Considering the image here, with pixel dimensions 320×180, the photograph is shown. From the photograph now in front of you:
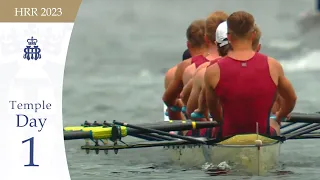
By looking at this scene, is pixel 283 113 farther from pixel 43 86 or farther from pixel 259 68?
pixel 43 86

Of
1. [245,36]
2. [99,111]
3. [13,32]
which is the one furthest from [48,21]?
[99,111]

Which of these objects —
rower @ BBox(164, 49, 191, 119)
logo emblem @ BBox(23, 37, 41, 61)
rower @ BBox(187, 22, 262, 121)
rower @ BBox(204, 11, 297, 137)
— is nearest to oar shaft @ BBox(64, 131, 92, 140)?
rower @ BBox(187, 22, 262, 121)

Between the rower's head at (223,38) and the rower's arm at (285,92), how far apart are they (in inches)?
20.5

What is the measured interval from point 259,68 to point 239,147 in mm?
678

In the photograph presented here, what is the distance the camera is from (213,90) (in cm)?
820

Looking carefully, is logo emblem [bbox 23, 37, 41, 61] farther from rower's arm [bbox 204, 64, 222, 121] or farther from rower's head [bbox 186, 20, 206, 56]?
rower's head [bbox 186, 20, 206, 56]

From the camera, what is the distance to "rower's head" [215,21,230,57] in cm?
838

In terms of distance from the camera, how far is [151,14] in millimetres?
38844

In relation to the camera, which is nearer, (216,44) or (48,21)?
(48,21)

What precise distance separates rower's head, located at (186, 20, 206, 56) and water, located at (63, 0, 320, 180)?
1.23m

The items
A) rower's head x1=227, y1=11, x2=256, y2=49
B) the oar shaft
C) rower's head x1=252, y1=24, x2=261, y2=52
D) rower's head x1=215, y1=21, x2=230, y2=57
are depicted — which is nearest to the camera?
rower's head x1=227, y1=11, x2=256, y2=49

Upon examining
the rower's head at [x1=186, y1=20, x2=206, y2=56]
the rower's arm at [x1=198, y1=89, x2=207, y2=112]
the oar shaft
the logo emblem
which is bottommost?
the oar shaft

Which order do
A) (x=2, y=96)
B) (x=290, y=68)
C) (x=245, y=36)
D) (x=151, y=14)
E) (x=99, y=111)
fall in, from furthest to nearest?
(x=151, y=14), (x=290, y=68), (x=99, y=111), (x=245, y=36), (x=2, y=96)

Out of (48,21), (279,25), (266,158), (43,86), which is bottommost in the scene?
(266,158)
